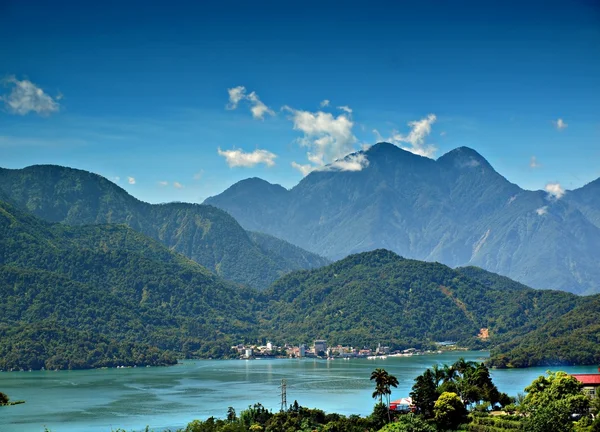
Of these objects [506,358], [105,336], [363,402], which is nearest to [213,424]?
[363,402]

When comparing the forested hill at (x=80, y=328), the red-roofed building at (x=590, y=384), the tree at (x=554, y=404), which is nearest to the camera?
the tree at (x=554, y=404)

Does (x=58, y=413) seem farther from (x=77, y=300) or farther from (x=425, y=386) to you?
(x=77, y=300)

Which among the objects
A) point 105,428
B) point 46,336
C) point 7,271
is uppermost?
point 7,271

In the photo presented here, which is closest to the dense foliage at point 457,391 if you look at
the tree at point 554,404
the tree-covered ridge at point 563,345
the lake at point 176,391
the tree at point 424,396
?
the tree at point 424,396

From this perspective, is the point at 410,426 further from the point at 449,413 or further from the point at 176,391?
the point at 176,391

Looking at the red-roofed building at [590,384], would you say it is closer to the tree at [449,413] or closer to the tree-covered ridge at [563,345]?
the tree at [449,413]

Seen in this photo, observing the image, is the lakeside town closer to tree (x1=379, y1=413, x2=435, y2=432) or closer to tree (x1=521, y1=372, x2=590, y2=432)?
tree (x1=521, y1=372, x2=590, y2=432)

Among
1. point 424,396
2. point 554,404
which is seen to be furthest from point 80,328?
point 554,404
